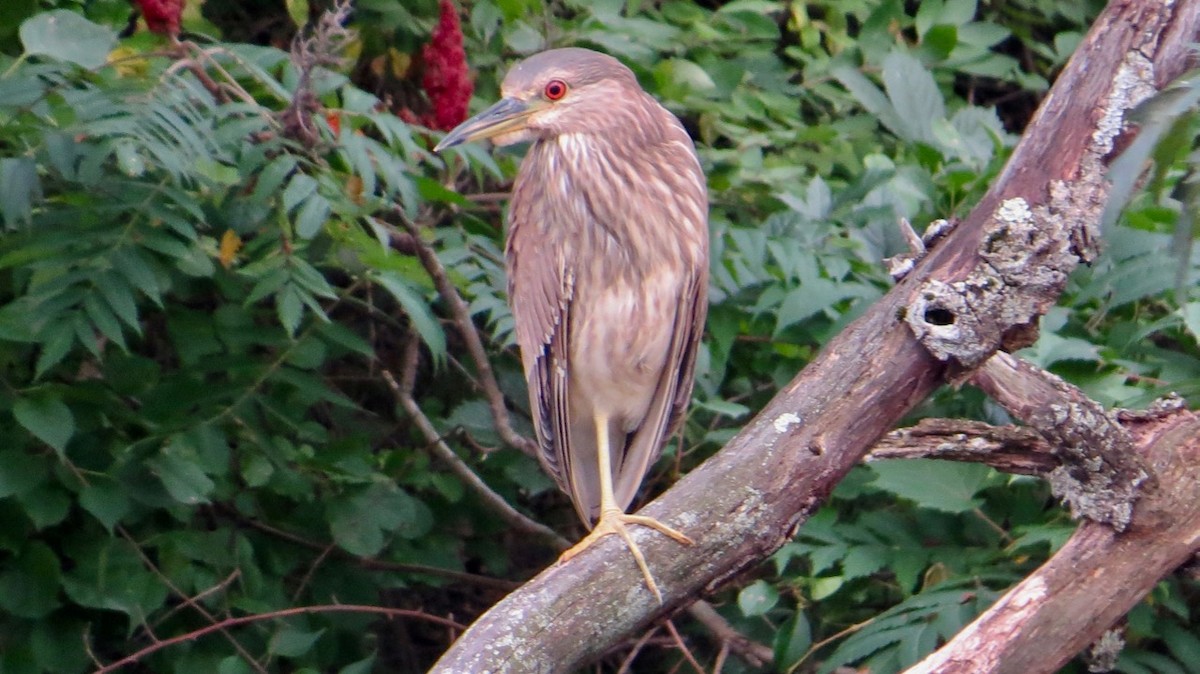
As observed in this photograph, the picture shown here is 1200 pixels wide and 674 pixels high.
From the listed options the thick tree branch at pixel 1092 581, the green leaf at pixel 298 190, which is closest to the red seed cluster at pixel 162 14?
the green leaf at pixel 298 190

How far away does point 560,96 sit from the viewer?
2.52m

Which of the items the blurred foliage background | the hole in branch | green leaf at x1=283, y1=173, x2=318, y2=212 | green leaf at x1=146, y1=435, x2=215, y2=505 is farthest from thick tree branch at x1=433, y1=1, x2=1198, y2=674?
green leaf at x1=146, y1=435, x2=215, y2=505

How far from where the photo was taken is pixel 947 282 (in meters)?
1.88

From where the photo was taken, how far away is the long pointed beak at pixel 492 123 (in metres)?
2.29

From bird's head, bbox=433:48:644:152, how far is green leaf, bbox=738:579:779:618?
0.91 m

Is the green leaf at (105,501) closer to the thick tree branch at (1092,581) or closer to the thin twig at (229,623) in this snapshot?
the thin twig at (229,623)

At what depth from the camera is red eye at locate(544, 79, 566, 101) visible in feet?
8.16

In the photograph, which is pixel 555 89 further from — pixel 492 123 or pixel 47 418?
pixel 47 418

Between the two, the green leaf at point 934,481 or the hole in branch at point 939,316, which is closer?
the hole in branch at point 939,316

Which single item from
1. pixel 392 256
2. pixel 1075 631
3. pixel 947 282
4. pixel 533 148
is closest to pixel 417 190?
pixel 392 256

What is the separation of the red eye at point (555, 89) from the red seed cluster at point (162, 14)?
0.66 meters

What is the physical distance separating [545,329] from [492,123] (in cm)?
40

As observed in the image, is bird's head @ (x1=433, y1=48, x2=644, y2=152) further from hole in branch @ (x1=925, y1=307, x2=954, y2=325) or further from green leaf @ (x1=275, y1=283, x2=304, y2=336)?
hole in branch @ (x1=925, y1=307, x2=954, y2=325)

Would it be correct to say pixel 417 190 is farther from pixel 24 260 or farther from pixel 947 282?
pixel 947 282
